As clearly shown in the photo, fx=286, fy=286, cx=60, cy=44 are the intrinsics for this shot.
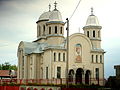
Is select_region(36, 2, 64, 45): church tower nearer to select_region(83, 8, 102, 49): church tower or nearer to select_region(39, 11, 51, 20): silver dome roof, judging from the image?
select_region(83, 8, 102, 49): church tower

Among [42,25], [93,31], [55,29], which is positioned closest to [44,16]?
[42,25]

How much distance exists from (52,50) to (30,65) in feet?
23.7

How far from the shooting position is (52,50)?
1763 inches

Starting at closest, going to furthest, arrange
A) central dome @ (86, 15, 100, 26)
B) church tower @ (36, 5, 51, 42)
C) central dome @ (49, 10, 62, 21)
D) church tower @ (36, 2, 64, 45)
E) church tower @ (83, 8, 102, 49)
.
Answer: church tower @ (36, 2, 64, 45) → central dome @ (49, 10, 62, 21) → church tower @ (83, 8, 102, 49) → central dome @ (86, 15, 100, 26) → church tower @ (36, 5, 51, 42)

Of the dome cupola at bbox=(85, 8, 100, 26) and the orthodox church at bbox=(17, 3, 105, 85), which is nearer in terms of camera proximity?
the orthodox church at bbox=(17, 3, 105, 85)

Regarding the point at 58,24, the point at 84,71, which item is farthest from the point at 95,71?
the point at 58,24

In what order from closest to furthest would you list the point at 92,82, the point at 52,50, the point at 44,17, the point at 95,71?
the point at 92,82 → the point at 52,50 → the point at 95,71 → the point at 44,17

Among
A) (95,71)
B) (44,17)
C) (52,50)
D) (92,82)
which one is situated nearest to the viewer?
(92,82)

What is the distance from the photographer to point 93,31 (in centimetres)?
5053

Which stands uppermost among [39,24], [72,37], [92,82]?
[39,24]

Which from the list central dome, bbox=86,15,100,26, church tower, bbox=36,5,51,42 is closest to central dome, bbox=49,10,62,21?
central dome, bbox=86,15,100,26

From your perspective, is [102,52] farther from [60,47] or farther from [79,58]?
[60,47]

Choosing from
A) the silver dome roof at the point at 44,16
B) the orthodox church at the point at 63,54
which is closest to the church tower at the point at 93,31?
the orthodox church at the point at 63,54

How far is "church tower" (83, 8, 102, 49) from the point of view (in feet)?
165
